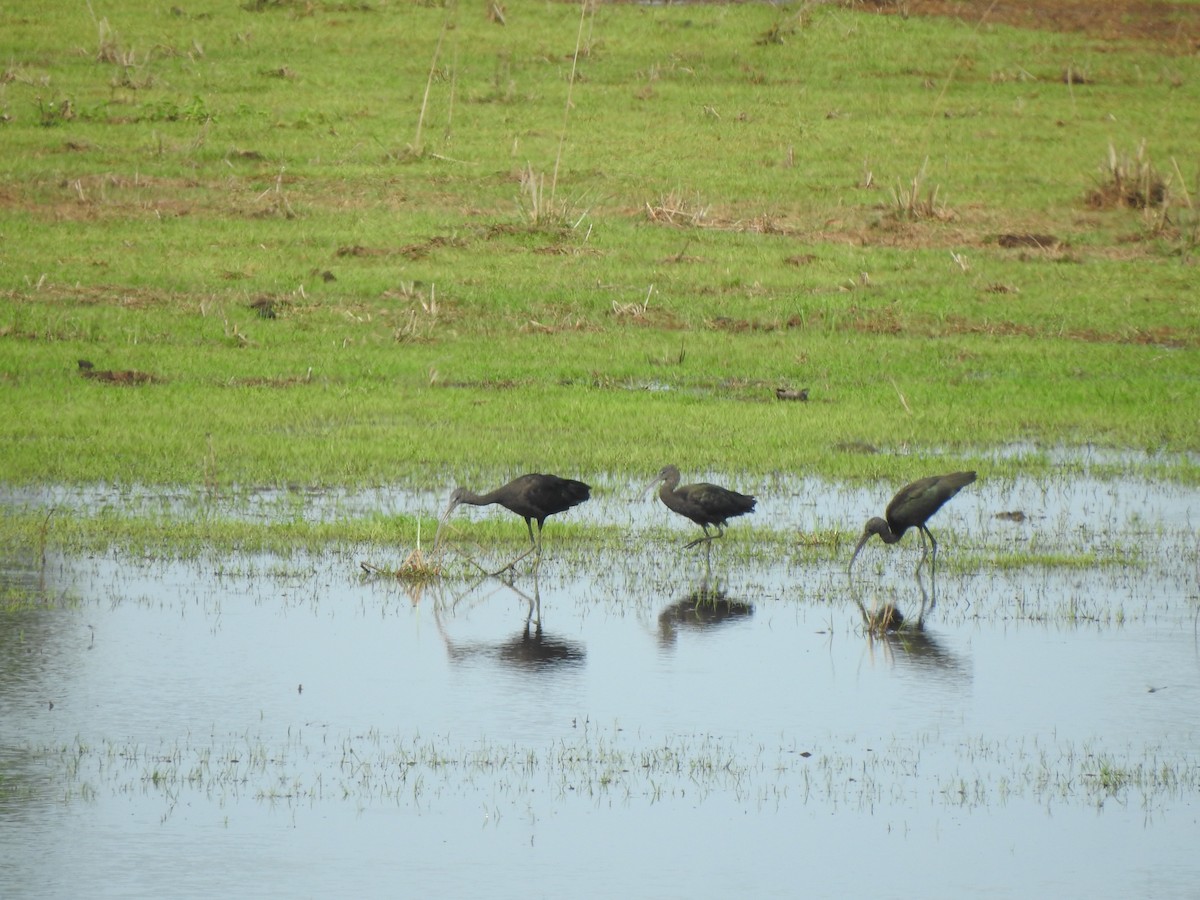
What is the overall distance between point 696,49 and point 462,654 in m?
24.3

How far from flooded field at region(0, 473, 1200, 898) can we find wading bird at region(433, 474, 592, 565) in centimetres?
40

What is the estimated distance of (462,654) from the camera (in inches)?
401

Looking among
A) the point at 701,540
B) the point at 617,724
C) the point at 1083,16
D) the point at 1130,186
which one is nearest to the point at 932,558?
the point at 701,540

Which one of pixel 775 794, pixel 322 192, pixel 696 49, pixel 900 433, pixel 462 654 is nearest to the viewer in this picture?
pixel 775 794

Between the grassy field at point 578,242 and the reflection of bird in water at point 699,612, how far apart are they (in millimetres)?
3392

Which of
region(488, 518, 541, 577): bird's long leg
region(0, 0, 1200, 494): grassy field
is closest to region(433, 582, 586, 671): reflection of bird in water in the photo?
region(488, 518, 541, 577): bird's long leg

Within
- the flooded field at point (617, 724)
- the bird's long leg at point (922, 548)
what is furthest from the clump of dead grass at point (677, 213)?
the bird's long leg at point (922, 548)

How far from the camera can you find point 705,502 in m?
12.1

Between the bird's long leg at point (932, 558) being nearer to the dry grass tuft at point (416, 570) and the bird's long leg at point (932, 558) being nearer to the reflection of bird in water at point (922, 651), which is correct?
the reflection of bird in water at point (922, 651)

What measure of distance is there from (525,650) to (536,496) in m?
1.75

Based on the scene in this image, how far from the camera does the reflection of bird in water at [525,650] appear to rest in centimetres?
1002

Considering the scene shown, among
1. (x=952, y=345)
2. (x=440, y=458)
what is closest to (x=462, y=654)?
(x=440, y=458)

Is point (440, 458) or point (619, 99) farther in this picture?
point (619, 99)

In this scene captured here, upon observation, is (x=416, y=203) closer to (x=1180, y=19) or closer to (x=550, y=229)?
(x=550, y=229)
